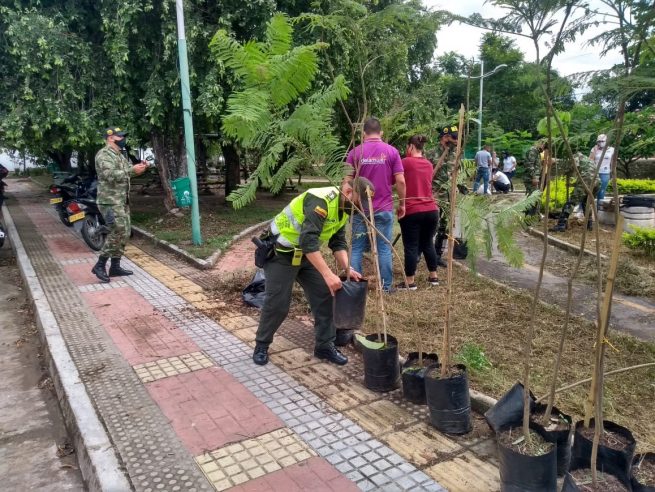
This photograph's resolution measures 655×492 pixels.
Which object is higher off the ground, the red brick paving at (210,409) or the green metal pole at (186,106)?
the green metal pole at (186,106)

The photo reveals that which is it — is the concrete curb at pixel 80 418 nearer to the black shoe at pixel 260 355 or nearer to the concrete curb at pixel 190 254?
the black shoe at pixel 260 355

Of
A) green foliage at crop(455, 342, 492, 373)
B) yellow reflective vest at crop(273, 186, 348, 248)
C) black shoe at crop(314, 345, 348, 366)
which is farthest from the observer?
black shoe at crop(314, 345, 348, 366)

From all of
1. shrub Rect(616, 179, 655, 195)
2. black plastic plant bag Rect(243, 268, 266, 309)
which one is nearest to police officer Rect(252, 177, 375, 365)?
black plastic plant bag Rect(243, 268, 266, 309)

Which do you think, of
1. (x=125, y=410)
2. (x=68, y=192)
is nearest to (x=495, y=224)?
(x=125, y=410)

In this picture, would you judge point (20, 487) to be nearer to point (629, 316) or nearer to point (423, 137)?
point (423, 137)

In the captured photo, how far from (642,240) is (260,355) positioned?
6394 millimetres

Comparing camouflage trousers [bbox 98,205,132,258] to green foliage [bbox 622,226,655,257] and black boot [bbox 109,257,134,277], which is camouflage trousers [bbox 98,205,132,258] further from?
green foliage [bbox 622,226,655,257]

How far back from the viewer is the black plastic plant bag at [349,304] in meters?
3.88

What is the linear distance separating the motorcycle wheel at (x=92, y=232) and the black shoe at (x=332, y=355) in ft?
19.5

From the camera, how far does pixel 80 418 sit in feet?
11.3

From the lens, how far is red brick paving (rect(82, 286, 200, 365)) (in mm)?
4598

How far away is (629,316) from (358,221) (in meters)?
3.03

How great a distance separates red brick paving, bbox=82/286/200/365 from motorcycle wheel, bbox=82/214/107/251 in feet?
9.07

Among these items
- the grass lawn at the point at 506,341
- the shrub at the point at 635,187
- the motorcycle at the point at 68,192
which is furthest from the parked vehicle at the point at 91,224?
the shrub at the point at 635,187
